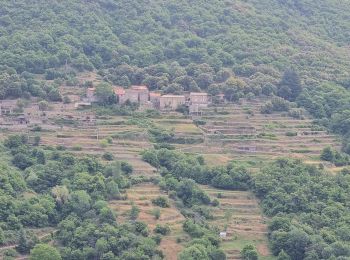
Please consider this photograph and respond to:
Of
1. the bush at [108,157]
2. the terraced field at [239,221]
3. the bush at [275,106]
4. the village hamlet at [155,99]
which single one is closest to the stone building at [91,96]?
the village hamlet at [155,99]

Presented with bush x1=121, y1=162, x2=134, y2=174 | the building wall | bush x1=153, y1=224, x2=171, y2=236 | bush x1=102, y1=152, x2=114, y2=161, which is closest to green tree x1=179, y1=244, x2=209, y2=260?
bush x1=153, y1=224, x2=171, y2=236

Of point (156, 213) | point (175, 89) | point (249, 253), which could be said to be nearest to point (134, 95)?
point (175, 89)

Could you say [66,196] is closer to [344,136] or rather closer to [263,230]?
[263,230]

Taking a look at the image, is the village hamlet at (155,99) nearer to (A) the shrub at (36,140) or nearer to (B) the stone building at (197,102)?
(B) the stone building at (197,102)

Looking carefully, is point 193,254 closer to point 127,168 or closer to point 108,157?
point 127,168

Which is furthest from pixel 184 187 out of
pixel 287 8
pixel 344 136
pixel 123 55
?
pixel 287 8

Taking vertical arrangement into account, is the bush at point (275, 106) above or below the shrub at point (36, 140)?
above

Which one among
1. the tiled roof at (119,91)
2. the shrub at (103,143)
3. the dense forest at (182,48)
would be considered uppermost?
the dense forest at (182,48)
